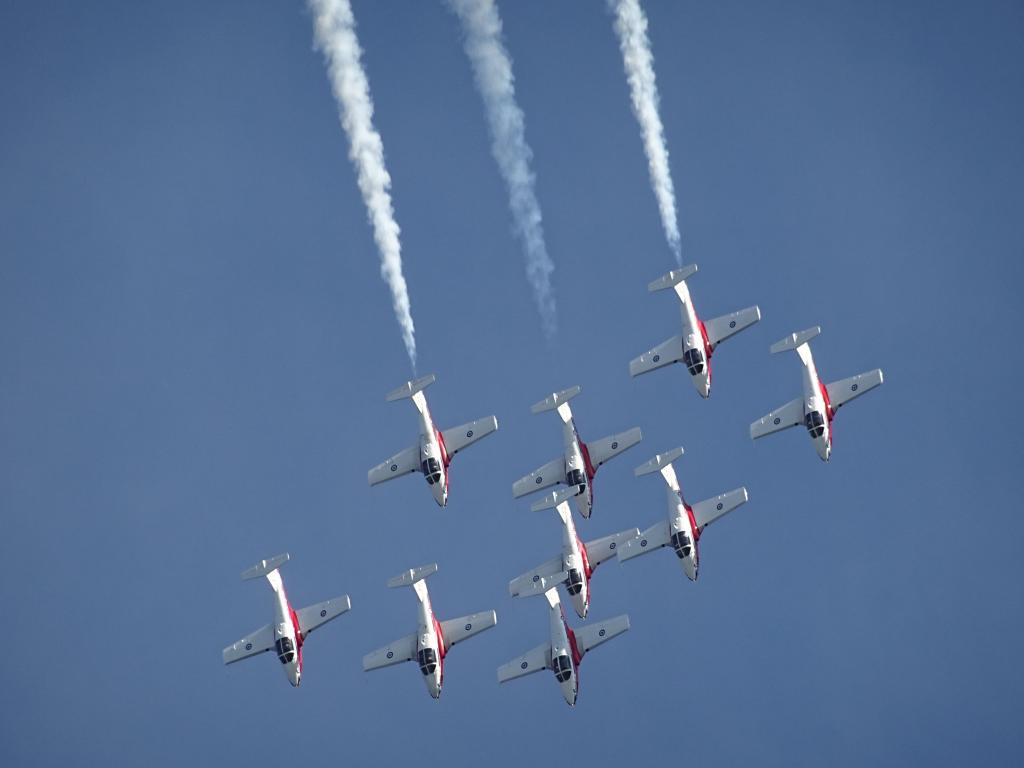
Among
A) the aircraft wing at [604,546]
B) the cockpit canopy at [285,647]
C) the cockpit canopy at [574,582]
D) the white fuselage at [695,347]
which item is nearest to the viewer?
the white fuselage at [695,347]

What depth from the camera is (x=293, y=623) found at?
297 feet

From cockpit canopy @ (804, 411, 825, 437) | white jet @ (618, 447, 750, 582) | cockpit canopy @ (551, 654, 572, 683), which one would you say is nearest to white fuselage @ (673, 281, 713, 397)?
white jet @ (618, 447, 750, 582)

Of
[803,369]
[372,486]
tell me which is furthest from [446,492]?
[803,369]

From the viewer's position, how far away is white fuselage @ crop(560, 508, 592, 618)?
89.7 meters

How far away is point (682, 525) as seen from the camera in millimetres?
88875

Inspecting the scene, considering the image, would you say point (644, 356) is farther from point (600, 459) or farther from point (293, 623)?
point (293, 623)

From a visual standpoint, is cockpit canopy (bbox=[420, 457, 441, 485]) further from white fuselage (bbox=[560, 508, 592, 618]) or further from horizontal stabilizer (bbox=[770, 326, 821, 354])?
horizontal stabilizer (bbox=[770, 326, 821, 354])

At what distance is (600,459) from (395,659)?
1201 cm

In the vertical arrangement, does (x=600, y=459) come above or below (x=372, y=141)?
below

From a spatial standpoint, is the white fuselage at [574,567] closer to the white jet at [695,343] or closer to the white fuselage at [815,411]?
the white jet at [695,343]

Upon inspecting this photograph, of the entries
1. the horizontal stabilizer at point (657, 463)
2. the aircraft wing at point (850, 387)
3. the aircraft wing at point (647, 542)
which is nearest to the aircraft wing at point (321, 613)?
the aircraft wing at point (647, 542)

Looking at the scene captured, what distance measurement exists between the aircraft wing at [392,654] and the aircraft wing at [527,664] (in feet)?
13.2

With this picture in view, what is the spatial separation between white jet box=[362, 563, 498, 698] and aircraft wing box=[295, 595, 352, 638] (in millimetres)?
2256

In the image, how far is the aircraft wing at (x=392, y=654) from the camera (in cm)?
9019
